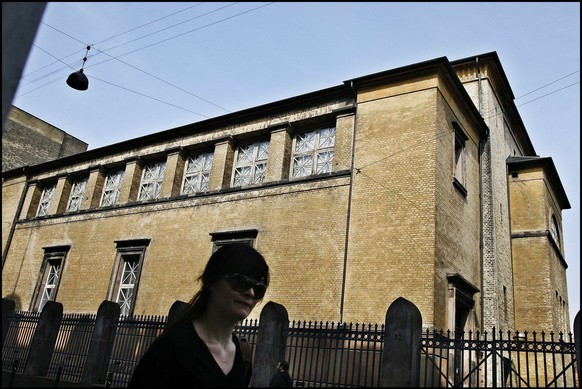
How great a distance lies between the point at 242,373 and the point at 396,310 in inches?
236

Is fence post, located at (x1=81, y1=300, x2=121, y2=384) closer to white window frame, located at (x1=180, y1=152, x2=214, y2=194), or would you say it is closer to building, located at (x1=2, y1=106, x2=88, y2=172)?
white window frame, located at (x1=180, y1=152, x2=214, y2=194)

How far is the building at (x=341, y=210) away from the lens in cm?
1231

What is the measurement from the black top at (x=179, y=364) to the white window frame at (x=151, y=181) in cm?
1745

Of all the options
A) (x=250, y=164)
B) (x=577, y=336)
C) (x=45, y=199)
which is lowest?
(x=577, y=336)

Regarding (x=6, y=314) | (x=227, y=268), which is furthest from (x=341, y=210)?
(x=227, y=268)

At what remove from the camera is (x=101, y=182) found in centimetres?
2116

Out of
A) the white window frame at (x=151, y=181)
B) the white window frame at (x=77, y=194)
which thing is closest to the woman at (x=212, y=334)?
the white window frame at (x=151, y=181)

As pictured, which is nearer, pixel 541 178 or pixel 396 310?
pixel 396 310

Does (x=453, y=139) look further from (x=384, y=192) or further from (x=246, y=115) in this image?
(x=246, y=115)

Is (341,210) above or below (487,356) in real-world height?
above

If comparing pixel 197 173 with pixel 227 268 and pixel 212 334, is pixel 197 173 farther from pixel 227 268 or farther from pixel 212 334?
pixel 212 334

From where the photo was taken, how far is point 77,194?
22078mm

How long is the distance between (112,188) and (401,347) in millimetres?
16700

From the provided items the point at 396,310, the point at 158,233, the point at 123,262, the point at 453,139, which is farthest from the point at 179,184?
the point at 396,310
